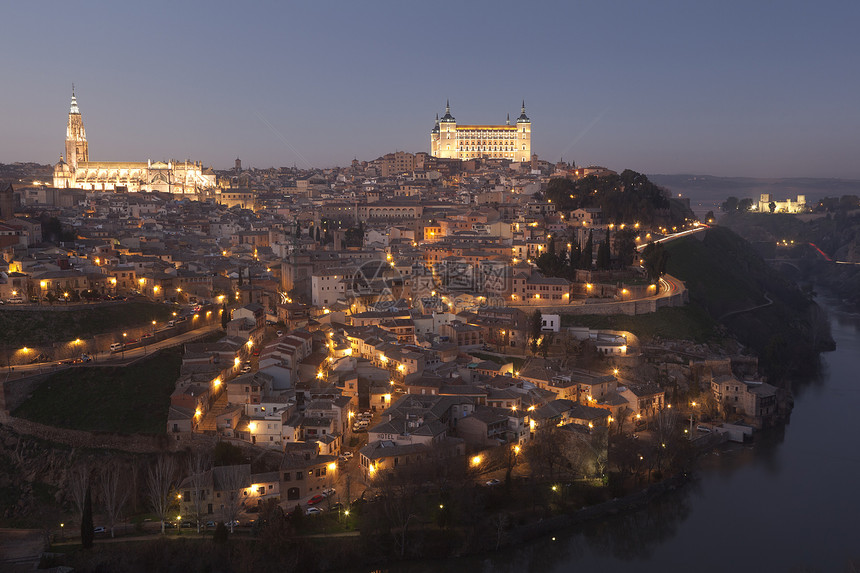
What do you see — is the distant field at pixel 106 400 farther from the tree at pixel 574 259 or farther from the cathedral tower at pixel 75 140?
the cathedral tower at pixel 75 140

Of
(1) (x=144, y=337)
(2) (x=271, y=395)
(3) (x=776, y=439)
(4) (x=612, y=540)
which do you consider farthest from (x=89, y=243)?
(3) (x=776, y=439)

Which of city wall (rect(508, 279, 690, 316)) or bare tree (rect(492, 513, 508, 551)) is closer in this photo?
bare tree (rect(492, 513, 508, 551))

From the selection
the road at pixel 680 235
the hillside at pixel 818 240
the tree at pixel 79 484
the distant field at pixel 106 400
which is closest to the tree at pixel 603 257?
the road at pixel 680 235

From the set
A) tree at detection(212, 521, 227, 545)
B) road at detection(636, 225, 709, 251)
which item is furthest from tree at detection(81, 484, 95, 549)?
road at detection(636, 225, 709, 251)

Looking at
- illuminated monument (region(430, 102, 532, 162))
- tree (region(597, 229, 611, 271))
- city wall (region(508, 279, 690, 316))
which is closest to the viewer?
city wall (region(508, 279, 690, 316))

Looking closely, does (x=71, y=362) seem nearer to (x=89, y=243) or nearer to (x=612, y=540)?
(x=89, y=243)

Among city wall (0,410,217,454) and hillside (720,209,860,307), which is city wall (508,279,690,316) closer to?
city wall (0,410,217,454)
